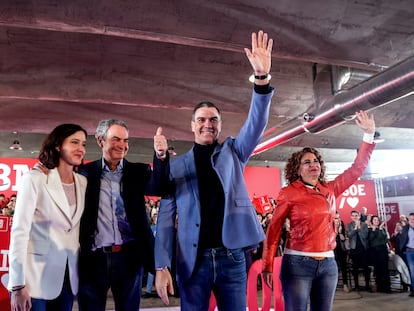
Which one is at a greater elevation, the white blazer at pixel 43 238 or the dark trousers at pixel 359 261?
the white blazer at pixel 43 238

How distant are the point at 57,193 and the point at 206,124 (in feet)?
2.71

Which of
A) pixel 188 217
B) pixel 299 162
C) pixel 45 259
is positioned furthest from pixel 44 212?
pixel 299 162

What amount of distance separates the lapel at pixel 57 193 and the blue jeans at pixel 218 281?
70cm

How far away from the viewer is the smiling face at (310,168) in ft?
7.77

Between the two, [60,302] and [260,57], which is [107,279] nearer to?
[60,302]

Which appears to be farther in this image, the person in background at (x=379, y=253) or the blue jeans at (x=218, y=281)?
the person in background at (x=379, y=253)

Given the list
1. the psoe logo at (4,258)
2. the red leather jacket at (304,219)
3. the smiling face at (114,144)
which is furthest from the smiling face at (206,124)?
the psoe logo at (4,258)

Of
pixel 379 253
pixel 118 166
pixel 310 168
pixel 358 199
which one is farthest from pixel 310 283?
pixel 358 199

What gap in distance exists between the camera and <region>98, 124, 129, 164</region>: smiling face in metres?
1.90

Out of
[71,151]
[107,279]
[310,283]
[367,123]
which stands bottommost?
[310,283]

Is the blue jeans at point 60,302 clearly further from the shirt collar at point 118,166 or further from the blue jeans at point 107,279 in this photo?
the shirt collar at point 118,166

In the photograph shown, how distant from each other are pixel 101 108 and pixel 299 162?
5.90m

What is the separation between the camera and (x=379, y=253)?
7.11 m

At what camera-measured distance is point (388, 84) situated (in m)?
4.25
